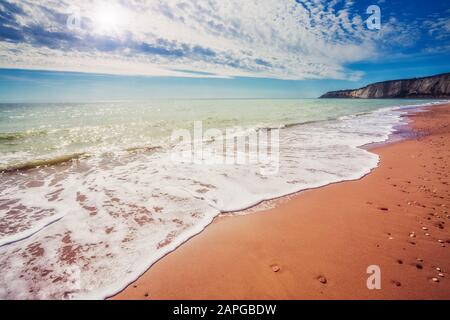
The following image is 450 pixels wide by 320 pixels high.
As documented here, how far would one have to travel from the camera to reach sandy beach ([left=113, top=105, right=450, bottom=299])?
297 centimetres

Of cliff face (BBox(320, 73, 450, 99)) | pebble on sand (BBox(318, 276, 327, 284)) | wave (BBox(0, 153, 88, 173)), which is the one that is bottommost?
pebble on sand (BBox(318, 276, 327, 284))

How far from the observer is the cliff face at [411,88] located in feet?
340

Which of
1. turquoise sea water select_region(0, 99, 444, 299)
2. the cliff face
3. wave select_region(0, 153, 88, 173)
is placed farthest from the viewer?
the cliff face

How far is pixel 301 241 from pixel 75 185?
6.57 metres

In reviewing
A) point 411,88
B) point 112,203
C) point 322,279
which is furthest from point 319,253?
point 411,88

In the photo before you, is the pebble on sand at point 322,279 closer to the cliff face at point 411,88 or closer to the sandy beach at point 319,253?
the sandy beach at point 319,253

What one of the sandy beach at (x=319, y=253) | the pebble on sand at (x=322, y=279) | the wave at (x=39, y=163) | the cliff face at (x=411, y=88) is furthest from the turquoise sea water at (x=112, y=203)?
the cliff face at (x=411, y=88)

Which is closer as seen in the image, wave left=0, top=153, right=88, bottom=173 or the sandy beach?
the sandy beach

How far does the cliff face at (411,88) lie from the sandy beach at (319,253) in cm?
13485

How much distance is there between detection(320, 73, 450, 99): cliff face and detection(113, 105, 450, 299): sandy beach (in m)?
135

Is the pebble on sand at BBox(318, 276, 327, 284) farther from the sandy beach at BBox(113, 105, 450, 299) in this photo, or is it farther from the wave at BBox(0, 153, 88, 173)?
the wave at BBox(0, 153, 88, 173)

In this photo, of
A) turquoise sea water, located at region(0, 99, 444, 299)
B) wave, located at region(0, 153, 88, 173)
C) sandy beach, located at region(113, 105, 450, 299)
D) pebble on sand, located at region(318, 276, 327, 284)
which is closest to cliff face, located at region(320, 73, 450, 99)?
turquoise sea water, located at region(0, 99, 444, 299)

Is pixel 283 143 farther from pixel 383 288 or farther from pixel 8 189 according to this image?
pixel 8 189

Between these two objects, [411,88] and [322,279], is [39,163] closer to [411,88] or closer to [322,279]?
[322,279]
